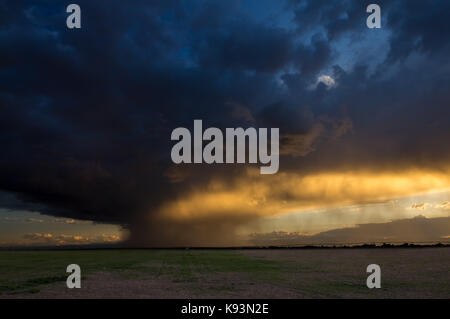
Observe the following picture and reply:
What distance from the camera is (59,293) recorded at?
2762cm
